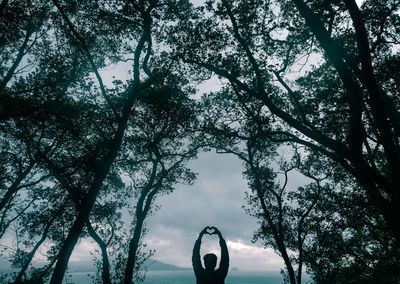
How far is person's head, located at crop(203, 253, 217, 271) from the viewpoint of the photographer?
20.3 feet

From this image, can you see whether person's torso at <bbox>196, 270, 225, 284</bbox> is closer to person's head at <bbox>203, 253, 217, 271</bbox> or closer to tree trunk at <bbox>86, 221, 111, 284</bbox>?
person's head at <bbox>203, 253, 217, 271</bbox>

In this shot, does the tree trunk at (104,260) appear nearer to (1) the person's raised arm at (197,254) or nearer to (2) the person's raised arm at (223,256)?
(1) the person's raised arm at (197,254)

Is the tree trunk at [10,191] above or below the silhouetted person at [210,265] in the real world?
Answer: above

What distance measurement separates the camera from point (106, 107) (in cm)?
1805

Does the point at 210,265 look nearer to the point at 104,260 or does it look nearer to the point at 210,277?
the point at 210,277

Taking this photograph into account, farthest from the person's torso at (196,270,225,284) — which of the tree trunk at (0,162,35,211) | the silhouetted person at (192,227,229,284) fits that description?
the tree trunk at (0,162,35,211)

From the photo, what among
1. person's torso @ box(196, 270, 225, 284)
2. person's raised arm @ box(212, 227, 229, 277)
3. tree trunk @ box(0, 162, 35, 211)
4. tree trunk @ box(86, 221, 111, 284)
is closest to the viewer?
person's torso @ box(196, 270, 225, 284)

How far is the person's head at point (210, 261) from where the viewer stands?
20.3 feet

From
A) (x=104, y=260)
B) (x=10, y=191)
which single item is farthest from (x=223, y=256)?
(x=10, y=191)

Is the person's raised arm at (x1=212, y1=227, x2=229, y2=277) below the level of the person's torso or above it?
above

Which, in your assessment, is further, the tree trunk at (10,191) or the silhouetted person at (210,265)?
the tree trunk at (10,191)

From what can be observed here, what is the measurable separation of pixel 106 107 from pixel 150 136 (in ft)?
15.0

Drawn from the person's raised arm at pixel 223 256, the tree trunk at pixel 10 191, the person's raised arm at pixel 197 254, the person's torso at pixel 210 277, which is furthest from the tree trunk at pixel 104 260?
the person's raised arm at pixel 223 256

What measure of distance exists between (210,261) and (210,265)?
10cm
